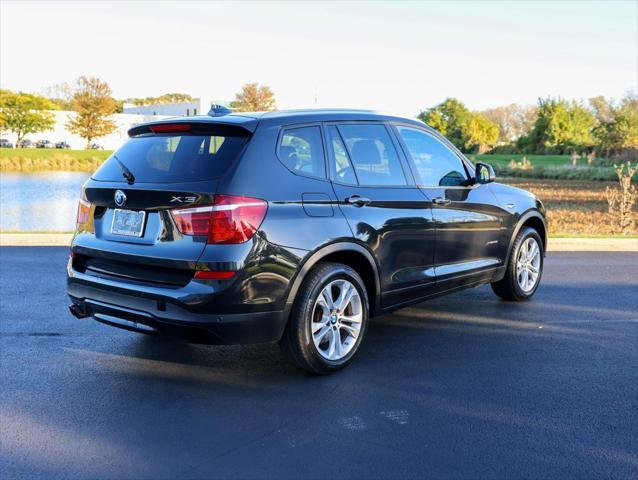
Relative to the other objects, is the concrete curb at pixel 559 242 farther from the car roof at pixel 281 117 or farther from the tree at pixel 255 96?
the tree at pixel 255 96

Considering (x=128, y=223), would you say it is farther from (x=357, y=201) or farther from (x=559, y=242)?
(x=559, y=242)

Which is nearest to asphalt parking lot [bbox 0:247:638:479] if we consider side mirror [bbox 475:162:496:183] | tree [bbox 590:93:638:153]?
side mirror [bbox 475:162:496:183]

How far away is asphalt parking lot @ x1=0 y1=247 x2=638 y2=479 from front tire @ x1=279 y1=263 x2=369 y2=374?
6.1 inches

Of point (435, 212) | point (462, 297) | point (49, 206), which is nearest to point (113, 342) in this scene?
point (435, 212)

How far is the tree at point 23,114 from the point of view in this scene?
281 feet

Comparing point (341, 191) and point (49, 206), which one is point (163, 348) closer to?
point (341, 191)

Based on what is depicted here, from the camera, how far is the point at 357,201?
488cm

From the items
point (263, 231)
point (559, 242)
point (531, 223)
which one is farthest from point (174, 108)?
point (263, 231)

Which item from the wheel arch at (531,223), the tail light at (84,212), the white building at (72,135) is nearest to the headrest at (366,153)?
the tail light at (84,212)

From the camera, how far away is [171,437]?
3688mm

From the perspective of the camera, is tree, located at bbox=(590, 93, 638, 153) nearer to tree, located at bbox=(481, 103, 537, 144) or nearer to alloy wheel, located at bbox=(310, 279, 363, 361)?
alloy wheel, located at bbox=(310, 279, 363, 361)

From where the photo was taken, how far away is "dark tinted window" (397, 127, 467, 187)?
564cm

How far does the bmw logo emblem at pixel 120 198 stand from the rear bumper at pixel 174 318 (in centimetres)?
53

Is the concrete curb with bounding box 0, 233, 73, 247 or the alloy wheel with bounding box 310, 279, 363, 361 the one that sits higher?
the alloy wheel with bounding box 310, 279, 363, 361
